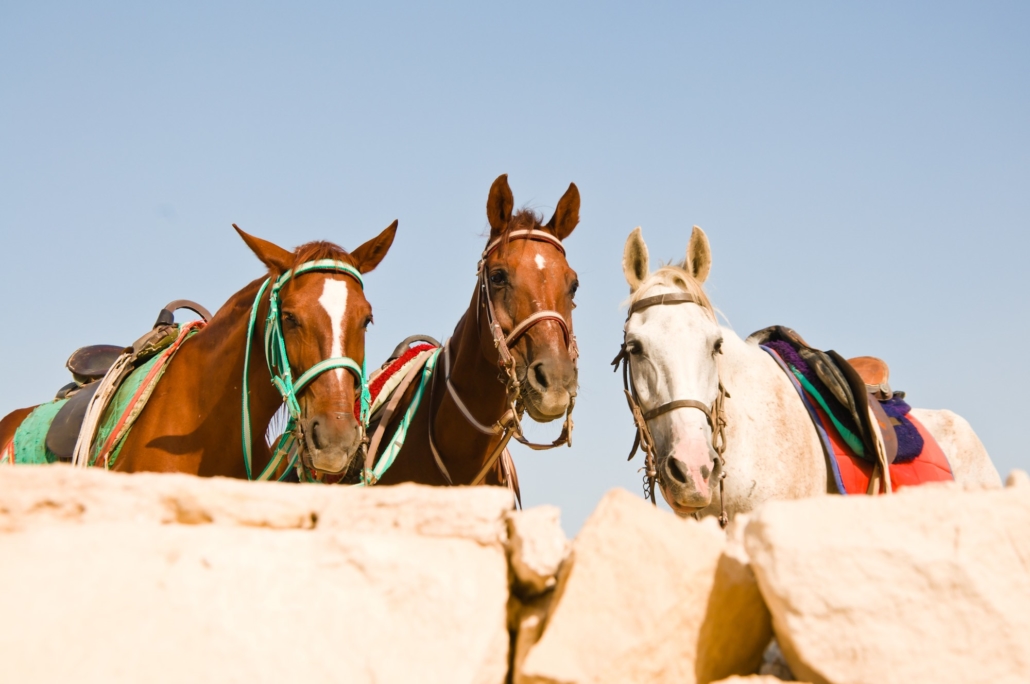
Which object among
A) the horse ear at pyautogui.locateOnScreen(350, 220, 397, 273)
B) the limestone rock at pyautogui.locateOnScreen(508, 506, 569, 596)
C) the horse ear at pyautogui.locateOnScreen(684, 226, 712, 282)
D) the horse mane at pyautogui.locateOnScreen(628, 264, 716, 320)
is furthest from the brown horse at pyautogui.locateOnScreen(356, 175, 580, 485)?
the limestone rock at pyautogui.locateOnScreen(508, 506, 569, 596)

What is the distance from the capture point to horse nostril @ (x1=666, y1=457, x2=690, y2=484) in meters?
3.80

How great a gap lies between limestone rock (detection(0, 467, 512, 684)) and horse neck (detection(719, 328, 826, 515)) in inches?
93.8

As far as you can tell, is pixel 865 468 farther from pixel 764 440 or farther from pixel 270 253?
pixel 270 253

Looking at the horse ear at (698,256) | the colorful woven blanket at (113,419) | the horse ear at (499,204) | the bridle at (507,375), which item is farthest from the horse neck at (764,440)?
the colorful woven blanket at (113,419)

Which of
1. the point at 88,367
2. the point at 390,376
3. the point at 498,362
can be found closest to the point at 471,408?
the point at 498,362

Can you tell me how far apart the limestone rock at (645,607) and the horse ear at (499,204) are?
3.10 m

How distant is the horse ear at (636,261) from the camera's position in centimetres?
482

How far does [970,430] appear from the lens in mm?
5102

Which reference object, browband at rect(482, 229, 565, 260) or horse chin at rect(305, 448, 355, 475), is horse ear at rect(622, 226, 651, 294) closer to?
browband at rect(482, 229, 565, 260)

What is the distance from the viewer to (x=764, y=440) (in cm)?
422

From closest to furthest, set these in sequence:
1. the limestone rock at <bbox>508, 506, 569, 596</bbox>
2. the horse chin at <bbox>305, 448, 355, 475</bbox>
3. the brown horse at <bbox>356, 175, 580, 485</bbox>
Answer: the limestone rock at <bbox>508, 506, 569, 596</bbox>, the horse chin at <bbox>305, 448, 355, 475</bbox>, the brown horse at <bbox>356, 175, 580, 485</bbox>

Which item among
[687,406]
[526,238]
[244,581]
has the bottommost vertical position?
[244,581]

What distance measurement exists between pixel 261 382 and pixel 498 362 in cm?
113

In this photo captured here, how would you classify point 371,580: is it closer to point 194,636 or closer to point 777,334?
point 194,636
